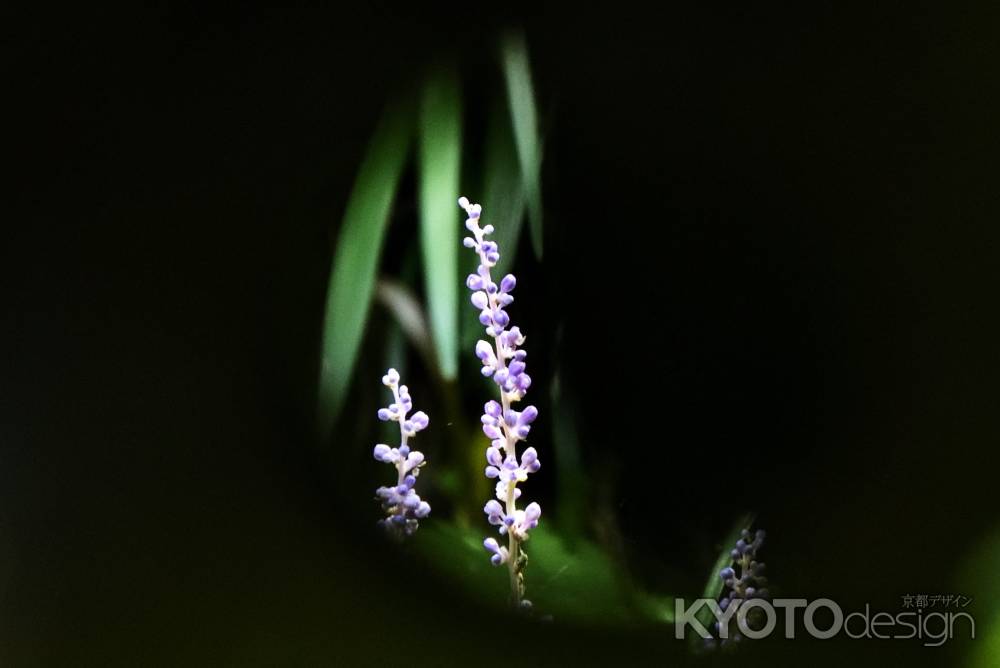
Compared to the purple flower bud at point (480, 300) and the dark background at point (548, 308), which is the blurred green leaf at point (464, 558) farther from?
the purple flower bud at point (480, 300)

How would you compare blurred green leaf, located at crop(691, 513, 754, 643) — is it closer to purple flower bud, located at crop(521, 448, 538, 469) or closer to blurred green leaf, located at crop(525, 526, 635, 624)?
blurred green leaf, located at crop(525, 526, 635, 624)

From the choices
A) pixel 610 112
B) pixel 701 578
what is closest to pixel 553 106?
pixel 610 112

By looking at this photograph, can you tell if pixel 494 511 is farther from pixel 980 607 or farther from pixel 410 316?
pixel 980 607

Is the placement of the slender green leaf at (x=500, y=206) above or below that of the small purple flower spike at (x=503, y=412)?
above

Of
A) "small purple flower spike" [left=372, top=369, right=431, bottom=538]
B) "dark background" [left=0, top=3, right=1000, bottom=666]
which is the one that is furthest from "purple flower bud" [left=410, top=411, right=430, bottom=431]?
"dark background" [left=0, top=3, right=1000, bottom=666]

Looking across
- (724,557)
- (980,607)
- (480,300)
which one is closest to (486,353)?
(480,300)

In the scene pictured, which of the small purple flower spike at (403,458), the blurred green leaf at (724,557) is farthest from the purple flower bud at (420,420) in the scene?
the blurred green leaf at (724,557)
